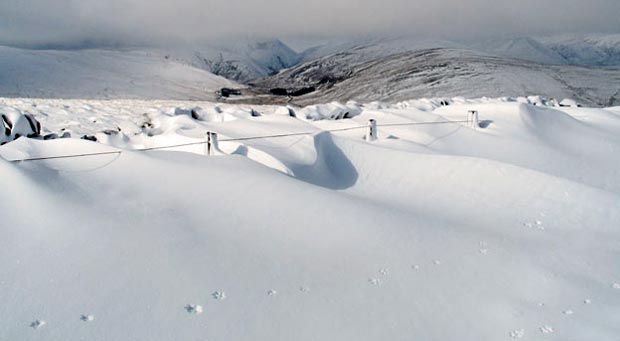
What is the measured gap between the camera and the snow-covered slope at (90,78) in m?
63.0

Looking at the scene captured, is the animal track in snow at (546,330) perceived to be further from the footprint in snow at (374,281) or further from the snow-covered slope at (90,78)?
the snow-covered slope at (90,78)

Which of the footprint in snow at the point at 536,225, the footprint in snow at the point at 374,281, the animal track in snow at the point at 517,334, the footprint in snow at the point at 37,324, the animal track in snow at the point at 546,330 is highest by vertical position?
the footprint in snow at the point at 37,324

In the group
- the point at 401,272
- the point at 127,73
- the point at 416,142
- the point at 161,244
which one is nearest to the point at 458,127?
the point at 416,142

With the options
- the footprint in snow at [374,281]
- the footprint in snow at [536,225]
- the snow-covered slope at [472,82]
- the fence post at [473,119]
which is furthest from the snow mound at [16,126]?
the snow-covered slope at [472,82]

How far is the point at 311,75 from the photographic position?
134m

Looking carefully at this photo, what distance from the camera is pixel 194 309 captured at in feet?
10.3

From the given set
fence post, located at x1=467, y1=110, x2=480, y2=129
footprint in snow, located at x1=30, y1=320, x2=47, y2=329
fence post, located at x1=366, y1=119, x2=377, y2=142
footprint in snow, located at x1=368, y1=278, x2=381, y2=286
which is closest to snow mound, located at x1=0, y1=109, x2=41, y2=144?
fence post, located at x1=366, y1=119, x2=377, y2=142

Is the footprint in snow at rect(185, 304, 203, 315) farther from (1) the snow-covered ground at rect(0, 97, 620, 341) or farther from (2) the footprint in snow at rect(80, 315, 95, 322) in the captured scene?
(2) the footprint in snow at rect(80, 315, 95, 322)

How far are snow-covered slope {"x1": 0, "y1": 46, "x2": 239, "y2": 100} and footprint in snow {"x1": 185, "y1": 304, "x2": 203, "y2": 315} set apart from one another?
61.5 metres

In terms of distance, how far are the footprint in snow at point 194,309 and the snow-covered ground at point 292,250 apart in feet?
0.04

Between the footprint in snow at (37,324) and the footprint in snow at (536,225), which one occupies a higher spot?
the footprint in snow at (37,324)

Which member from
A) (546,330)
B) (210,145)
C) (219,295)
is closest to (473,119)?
(210,145)

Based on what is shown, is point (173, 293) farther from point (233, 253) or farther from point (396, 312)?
point (396, 312)

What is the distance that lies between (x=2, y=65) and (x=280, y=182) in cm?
8381
